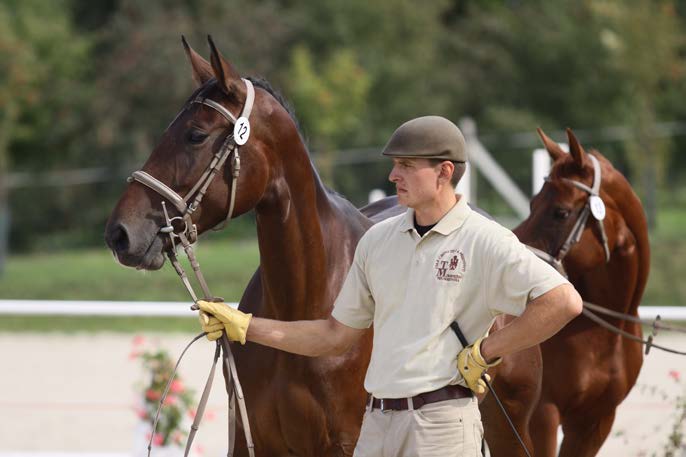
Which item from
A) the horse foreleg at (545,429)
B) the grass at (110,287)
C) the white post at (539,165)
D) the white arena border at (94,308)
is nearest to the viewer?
the horse foreleg at (545,429)

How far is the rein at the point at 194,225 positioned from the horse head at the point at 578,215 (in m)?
1.72

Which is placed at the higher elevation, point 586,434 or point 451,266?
point 451,266

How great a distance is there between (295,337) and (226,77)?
3.10ft

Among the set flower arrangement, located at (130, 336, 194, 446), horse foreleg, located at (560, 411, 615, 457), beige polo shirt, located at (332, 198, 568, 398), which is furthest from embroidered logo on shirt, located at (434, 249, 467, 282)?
flower arrangement, located at (130, 336, 194, 446)

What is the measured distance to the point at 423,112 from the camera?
25750mm

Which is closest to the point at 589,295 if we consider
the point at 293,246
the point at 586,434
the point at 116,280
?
the point at 586,434

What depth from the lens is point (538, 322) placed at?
305cm

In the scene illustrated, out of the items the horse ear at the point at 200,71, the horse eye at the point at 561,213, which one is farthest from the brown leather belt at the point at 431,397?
the horse eye at the point at 561,213

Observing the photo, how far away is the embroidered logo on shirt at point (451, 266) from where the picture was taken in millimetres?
3145

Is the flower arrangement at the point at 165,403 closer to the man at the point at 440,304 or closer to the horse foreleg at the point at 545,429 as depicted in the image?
the horse foreleg at the point at 545,429

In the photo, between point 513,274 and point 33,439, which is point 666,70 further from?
point 513,274

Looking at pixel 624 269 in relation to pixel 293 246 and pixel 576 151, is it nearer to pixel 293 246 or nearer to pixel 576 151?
pixel 576 151

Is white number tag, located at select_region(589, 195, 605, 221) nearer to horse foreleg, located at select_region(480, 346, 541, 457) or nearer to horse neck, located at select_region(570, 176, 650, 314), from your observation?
horse neck, located at select_region(570, 176, 650, 314)

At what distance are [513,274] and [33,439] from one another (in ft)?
18.1
